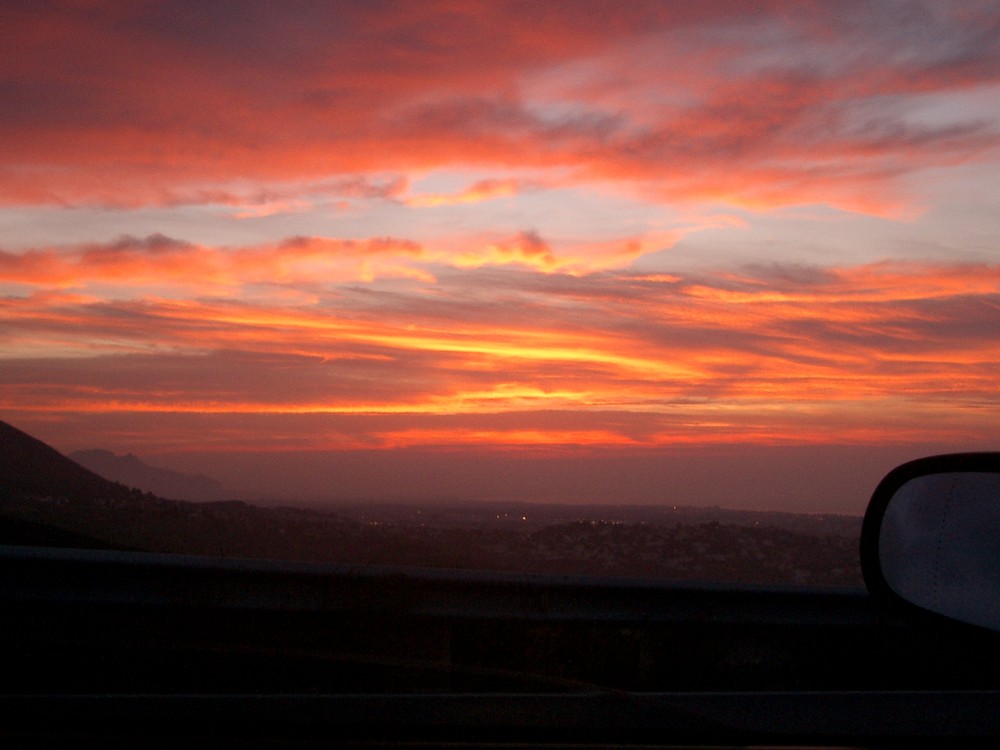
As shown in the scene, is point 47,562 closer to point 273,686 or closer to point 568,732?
point 273,686

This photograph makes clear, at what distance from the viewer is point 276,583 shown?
16.4 feet

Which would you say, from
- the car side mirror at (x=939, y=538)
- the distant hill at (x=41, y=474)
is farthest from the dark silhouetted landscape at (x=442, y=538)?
the car side mirror at (x=939, y=538)

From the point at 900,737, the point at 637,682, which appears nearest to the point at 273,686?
the point at 637,682

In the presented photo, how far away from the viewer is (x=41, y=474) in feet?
29.3

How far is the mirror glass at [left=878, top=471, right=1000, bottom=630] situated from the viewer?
2826mm

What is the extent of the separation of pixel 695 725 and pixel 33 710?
2.64 m

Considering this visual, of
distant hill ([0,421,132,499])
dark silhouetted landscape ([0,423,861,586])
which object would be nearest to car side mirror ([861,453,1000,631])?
dark silhouetted landscape ([0,423,861,586])

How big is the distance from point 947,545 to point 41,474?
815 cm

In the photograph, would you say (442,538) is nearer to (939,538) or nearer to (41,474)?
(41,474)

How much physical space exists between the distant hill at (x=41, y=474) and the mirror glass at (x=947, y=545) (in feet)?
Answer: 22.1

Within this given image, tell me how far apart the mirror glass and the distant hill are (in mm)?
6747

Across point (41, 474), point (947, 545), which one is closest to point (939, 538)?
point (947, 545)

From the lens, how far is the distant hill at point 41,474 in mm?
8281

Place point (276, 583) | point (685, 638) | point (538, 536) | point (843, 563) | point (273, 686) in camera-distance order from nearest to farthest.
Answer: point (273, 686), point (276, 583), point (685, 638), point (843, 563), point (538, 536)
